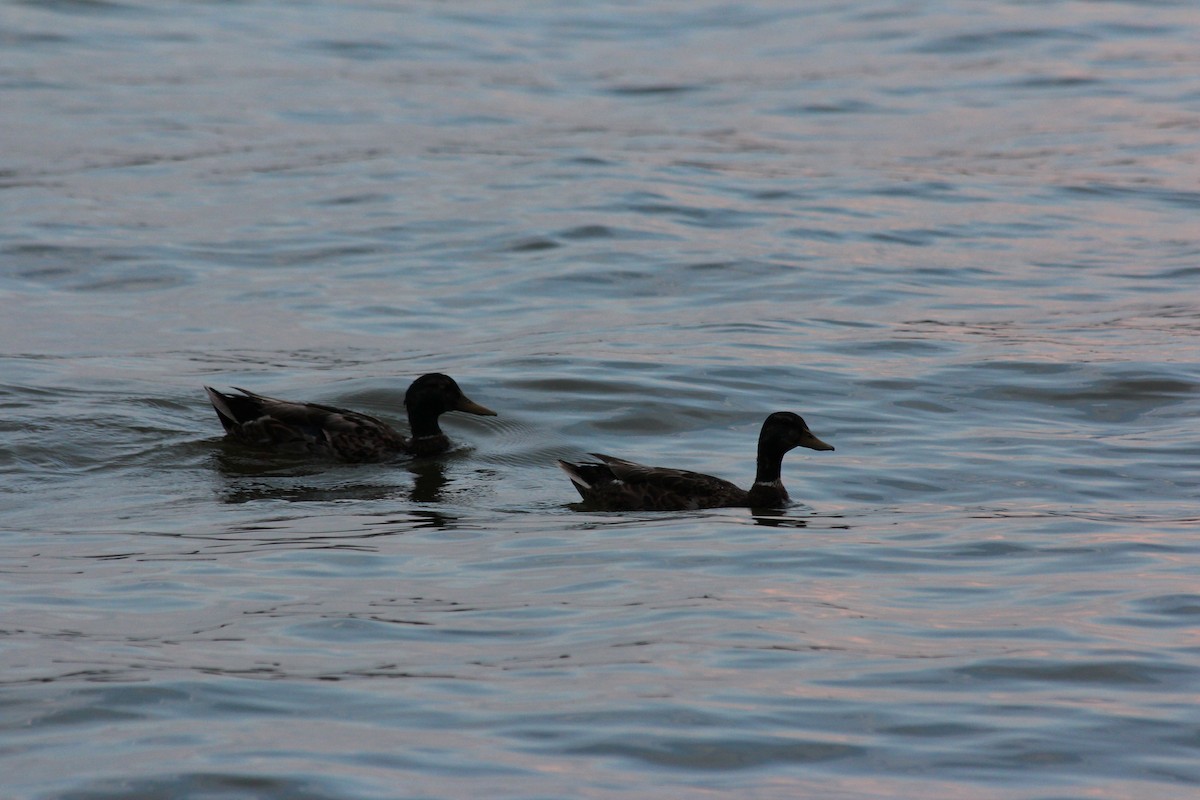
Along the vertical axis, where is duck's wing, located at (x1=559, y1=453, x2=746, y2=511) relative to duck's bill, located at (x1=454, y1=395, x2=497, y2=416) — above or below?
below

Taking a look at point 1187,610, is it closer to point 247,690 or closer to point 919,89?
point 247,690

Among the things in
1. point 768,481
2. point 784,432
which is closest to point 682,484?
point 768,481

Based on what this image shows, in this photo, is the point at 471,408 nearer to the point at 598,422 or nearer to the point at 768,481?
the point at 598,422

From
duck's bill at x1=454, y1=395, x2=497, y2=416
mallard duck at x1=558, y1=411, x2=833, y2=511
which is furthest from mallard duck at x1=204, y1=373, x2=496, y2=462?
mallard duck at x1=558, y1=411, x2=833, y2=511

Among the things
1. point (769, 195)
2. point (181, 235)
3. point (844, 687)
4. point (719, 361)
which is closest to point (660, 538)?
point (844, 687)

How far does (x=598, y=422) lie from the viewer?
14.1 metres

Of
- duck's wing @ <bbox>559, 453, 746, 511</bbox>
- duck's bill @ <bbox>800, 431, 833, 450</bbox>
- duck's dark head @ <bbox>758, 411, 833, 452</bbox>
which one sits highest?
duck's dark head @ <bbox>758, 411, 833, 452</bbox>

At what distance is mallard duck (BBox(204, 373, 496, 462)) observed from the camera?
12977mm

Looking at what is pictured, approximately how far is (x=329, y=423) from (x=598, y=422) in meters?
2.23

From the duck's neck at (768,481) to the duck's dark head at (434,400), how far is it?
7.64 feet

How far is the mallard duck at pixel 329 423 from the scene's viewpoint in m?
13.0

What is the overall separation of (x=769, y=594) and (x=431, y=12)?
32132 millimetres

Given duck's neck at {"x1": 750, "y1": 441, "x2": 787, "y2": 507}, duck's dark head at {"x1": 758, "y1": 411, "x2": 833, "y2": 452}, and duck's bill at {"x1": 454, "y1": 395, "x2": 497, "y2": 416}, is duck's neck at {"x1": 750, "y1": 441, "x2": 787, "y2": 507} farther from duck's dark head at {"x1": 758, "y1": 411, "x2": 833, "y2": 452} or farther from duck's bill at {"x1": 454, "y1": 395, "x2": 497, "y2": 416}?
duck's bill at {"x1": 454, "y1": 395, "x2": 497, "y2": 416}

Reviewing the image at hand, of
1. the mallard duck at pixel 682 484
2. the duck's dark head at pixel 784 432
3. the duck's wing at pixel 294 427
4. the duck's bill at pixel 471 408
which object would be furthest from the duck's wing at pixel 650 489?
the duck's wing at pixel 294 427
